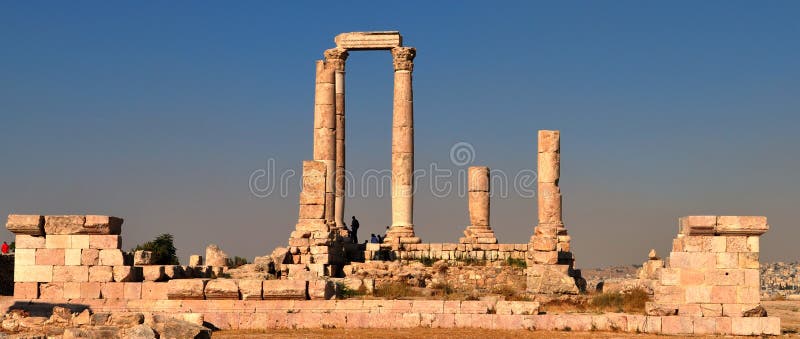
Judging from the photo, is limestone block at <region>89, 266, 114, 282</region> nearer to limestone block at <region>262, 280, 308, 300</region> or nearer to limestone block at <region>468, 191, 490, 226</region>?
limestone block at <region>262, 280, 308, 300</region>

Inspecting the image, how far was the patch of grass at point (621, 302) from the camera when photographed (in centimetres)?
2562

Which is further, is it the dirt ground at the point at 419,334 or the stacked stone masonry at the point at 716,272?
the stacked stone masonry at the point at 716,272

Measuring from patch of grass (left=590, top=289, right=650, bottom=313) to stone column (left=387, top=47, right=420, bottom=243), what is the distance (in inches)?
579

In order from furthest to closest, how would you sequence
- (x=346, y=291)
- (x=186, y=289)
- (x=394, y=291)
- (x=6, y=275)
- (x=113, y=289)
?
(x=6, y=275), (x=394, y=291), (x=346, y=291), (x=113, y=289), (x=186, y=289)

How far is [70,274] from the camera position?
25.9 meters

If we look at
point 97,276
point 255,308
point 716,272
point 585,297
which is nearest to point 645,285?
point 585,297

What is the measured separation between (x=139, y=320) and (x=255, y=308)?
3.35 meters

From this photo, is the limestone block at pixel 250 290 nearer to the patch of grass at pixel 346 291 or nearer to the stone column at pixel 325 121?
the patch of grass at pixel 346 291

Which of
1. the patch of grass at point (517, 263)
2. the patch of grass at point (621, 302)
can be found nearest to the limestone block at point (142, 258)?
the patch of grass at point (621, 302)

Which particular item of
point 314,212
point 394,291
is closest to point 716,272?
point 394,291

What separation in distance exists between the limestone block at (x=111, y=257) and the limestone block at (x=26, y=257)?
1554 millimetres

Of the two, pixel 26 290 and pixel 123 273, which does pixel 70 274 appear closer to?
pixel 26 290

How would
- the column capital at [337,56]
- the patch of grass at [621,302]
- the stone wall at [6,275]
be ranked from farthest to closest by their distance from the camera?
the column capital at [337,56] → the stone wall at [6,275] → the patch of grass at [621,302]

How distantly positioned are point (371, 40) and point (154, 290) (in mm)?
18816
